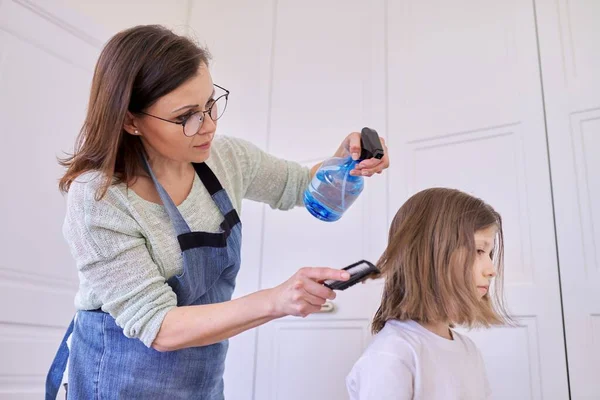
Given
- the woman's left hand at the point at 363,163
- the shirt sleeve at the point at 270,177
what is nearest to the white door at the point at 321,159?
the shirt sleeve at the point at 270,177

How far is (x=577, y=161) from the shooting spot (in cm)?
157

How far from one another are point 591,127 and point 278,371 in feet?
4.08

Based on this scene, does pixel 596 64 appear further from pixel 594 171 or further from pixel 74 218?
pixel 74 218

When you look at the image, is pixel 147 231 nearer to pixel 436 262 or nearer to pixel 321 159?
pixel 436 262

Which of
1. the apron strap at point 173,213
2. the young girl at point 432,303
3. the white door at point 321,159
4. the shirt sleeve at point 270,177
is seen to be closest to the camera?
the apron strap at point 173,213

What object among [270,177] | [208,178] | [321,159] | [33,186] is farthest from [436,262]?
[33,186]

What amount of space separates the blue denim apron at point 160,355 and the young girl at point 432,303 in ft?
1.05

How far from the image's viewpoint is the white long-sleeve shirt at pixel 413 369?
3.50ft

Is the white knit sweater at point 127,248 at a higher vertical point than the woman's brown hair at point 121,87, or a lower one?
lower

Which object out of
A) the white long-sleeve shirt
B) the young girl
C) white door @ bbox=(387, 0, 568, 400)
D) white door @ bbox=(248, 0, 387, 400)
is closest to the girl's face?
the young girl

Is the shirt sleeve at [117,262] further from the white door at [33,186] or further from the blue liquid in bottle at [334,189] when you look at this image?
the white door at [33,186]

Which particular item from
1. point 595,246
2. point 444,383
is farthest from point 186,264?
point 595,246

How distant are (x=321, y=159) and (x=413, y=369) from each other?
1092 mm

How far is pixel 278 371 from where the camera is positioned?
1952mm
